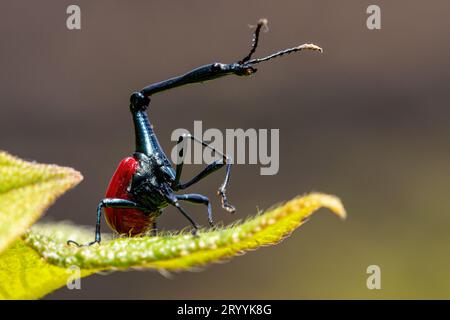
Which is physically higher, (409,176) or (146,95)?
(409,176)

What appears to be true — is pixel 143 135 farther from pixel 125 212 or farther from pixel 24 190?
pixel 24 190

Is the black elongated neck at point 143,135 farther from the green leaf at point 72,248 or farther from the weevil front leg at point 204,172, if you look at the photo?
the green leaf at point 72,248

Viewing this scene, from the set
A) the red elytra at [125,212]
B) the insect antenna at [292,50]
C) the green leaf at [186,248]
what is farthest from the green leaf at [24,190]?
the insect antenna at [292,50]

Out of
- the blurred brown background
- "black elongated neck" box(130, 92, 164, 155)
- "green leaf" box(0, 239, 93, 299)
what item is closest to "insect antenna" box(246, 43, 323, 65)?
"black elongated neck" box(130, 92, 164, 155)

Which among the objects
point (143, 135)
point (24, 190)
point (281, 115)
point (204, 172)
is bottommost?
point (24, 190)

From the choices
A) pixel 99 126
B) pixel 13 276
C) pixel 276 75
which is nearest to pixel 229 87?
pixel 276 75

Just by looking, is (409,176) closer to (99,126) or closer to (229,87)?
(229,87)

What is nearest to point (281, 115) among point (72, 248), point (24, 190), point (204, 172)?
point (204, 172)
